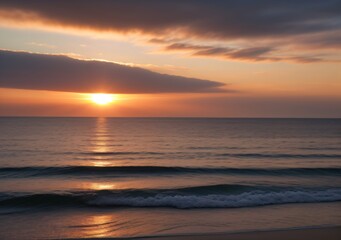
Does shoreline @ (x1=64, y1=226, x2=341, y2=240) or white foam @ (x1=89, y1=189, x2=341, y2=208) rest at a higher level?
shoreline @ (x1=64, y1=226, x2=341, y2=240)

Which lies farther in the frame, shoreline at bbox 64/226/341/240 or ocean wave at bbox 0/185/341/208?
ocean wave at bbox 0/185/341/208

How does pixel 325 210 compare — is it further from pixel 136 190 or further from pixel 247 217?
pixel 136 190

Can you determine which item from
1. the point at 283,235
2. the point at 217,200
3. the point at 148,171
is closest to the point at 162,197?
the point at 217,200

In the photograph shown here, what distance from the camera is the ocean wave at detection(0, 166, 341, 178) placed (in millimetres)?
24094

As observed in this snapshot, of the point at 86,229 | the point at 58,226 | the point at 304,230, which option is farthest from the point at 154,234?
the point at 304,230

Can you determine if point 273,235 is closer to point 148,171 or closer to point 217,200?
point 217,200

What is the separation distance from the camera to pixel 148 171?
81.9 feet

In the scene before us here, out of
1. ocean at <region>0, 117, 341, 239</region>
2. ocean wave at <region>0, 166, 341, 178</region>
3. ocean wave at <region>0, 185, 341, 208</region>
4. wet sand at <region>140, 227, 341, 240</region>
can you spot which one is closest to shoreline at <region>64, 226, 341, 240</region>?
wet sand at <region>140, 227, 341, 240</region>

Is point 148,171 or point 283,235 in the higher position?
point 283,235

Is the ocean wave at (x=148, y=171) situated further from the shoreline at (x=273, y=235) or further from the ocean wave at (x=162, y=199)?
the shoreline at (x=273, y=235)

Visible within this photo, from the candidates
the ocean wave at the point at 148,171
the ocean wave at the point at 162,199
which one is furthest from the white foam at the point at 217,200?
the ocean wave at the point at 148,171

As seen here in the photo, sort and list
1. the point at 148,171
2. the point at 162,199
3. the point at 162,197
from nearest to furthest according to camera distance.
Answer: the point at 162,199
the point at 162,197
the point at 148,171

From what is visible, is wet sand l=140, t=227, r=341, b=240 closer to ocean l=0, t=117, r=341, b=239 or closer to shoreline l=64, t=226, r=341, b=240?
shoreline l=64, t=226, r=341, b=240

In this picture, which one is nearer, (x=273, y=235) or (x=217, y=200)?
(x=273, y=235)
